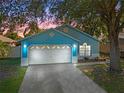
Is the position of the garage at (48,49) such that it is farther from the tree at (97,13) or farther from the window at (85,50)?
the tree at (97,13)

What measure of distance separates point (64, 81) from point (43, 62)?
11.4m

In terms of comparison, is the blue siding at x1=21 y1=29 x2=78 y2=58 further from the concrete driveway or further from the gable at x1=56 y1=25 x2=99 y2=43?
the concrete driveway

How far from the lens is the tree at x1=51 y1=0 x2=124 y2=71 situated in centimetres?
1563

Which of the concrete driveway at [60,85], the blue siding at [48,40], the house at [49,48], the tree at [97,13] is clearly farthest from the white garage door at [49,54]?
the concrete driveway at [60,85]

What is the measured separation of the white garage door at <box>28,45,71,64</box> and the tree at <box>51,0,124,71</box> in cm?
705

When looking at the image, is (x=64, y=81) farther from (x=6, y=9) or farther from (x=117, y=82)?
(x=6, y=9)

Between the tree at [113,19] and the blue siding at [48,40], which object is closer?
the tree at [113,19]

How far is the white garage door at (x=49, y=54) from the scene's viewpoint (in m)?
28.2

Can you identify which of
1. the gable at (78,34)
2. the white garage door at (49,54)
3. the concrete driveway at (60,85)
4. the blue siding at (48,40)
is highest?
the gable at (78,34)

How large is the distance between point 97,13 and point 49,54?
10409 mm

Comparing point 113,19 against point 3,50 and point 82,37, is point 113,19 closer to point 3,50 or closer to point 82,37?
point 82,37

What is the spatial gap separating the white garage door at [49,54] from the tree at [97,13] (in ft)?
23.1

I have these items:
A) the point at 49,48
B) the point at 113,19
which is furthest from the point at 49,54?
the point at 113,19

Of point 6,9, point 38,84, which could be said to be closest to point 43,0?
point 6,9
